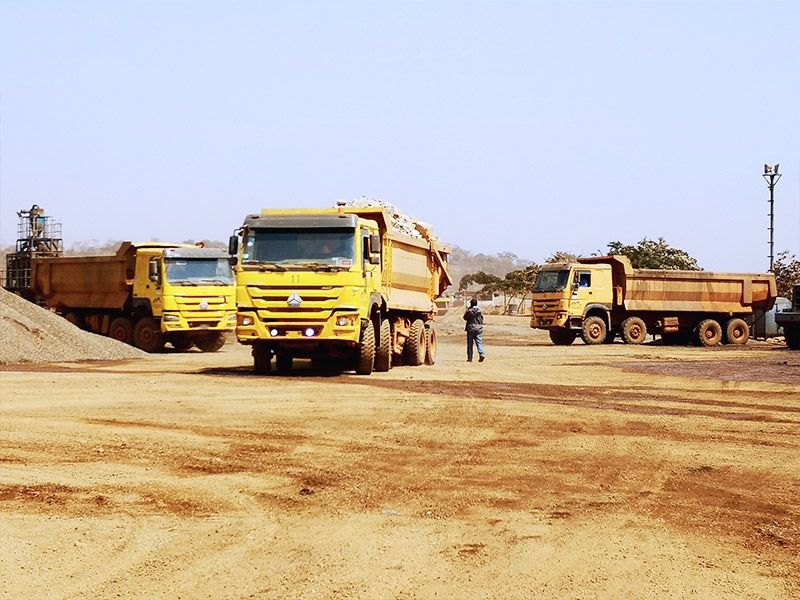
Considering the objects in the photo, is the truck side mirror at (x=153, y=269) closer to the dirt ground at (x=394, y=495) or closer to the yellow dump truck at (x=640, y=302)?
the dirt ground at (x=394, y=495)

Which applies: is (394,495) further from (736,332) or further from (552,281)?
(736,332)

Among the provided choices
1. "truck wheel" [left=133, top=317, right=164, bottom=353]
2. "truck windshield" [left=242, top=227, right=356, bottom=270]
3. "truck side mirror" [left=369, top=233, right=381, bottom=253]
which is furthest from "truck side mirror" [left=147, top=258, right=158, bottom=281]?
"truck side mirror" [left=369, top=233, right=381, bottom=253]

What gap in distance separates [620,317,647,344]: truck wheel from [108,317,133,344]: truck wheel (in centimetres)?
1768

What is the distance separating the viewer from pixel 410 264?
25.0 meters

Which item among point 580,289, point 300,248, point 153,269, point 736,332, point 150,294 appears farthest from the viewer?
point 736,332

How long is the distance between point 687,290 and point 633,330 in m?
2.50

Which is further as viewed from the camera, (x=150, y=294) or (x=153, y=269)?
(x=150, y=294)

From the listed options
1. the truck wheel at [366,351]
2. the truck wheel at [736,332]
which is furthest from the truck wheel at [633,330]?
the truck wheel at [366,351]

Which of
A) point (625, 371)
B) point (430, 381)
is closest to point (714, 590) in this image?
point (430, 381)

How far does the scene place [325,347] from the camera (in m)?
21.7

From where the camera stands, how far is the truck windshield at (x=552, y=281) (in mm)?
39594

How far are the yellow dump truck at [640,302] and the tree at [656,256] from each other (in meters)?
34.0

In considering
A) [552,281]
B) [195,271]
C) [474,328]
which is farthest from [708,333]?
[195,271]

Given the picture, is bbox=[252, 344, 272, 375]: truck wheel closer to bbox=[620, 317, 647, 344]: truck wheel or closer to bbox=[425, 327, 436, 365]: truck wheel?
bbox=[425, 327, 436, 365]: truck wheel
